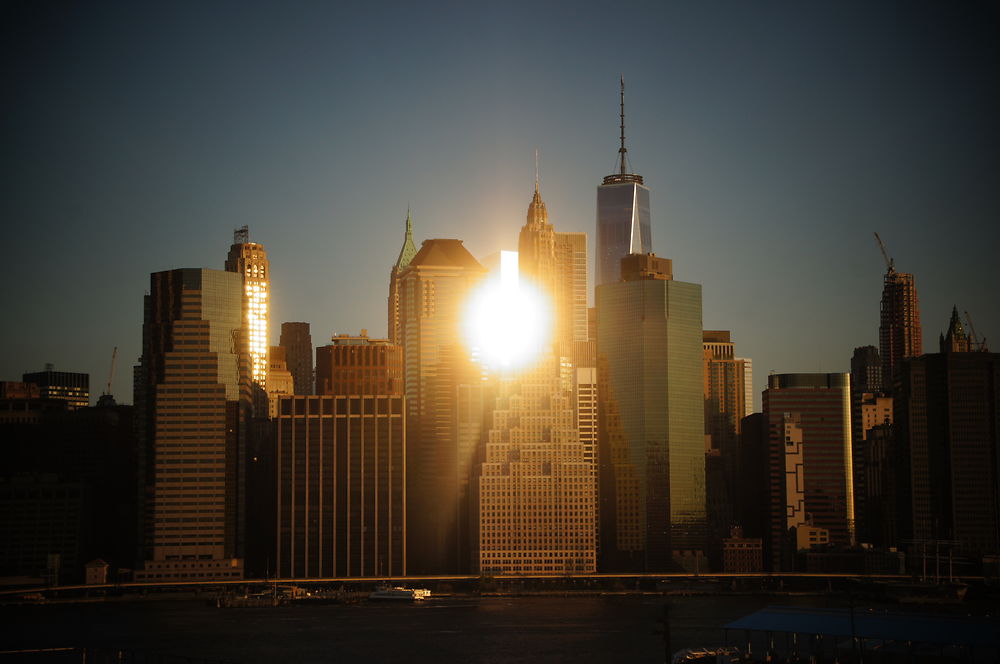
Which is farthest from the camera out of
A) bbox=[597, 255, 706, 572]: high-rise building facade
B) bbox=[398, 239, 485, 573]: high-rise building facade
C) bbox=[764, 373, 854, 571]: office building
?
bbox=[764, 373, 854, 571]: office building

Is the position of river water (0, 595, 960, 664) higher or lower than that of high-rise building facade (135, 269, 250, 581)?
lower

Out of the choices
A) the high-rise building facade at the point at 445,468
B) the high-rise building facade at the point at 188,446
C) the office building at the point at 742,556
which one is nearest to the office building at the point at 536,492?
the high-rise building facade at the point at 445,468

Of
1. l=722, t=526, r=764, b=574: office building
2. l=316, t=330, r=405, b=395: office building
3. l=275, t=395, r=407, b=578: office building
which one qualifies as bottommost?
l=722, t=526, r=764, b=574: office building

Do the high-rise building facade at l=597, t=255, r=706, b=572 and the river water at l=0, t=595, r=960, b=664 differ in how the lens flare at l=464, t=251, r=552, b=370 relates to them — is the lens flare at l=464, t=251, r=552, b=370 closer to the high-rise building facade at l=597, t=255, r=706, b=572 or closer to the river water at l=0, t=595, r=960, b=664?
the high-rise building facade at l=597, t=255, r=706, b=572

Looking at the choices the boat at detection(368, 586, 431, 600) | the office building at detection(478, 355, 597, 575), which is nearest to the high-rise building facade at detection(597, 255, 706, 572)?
the office building at detection(478, 355, 597, 575)

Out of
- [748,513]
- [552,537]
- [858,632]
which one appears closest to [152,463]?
[552,537]

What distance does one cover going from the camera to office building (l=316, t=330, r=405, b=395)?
187500 millimetres

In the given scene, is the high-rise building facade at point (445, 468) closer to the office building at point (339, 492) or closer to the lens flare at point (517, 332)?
the lens flare at point (517, 332)

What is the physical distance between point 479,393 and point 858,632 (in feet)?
402

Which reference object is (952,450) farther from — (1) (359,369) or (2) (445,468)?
(1) (359,369)

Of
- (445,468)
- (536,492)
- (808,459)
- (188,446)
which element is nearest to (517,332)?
(445,468)

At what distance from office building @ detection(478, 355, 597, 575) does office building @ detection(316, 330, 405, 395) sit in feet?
50.5

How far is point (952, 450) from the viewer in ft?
593

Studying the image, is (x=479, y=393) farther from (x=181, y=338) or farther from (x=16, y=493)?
(x=16, y=493)
